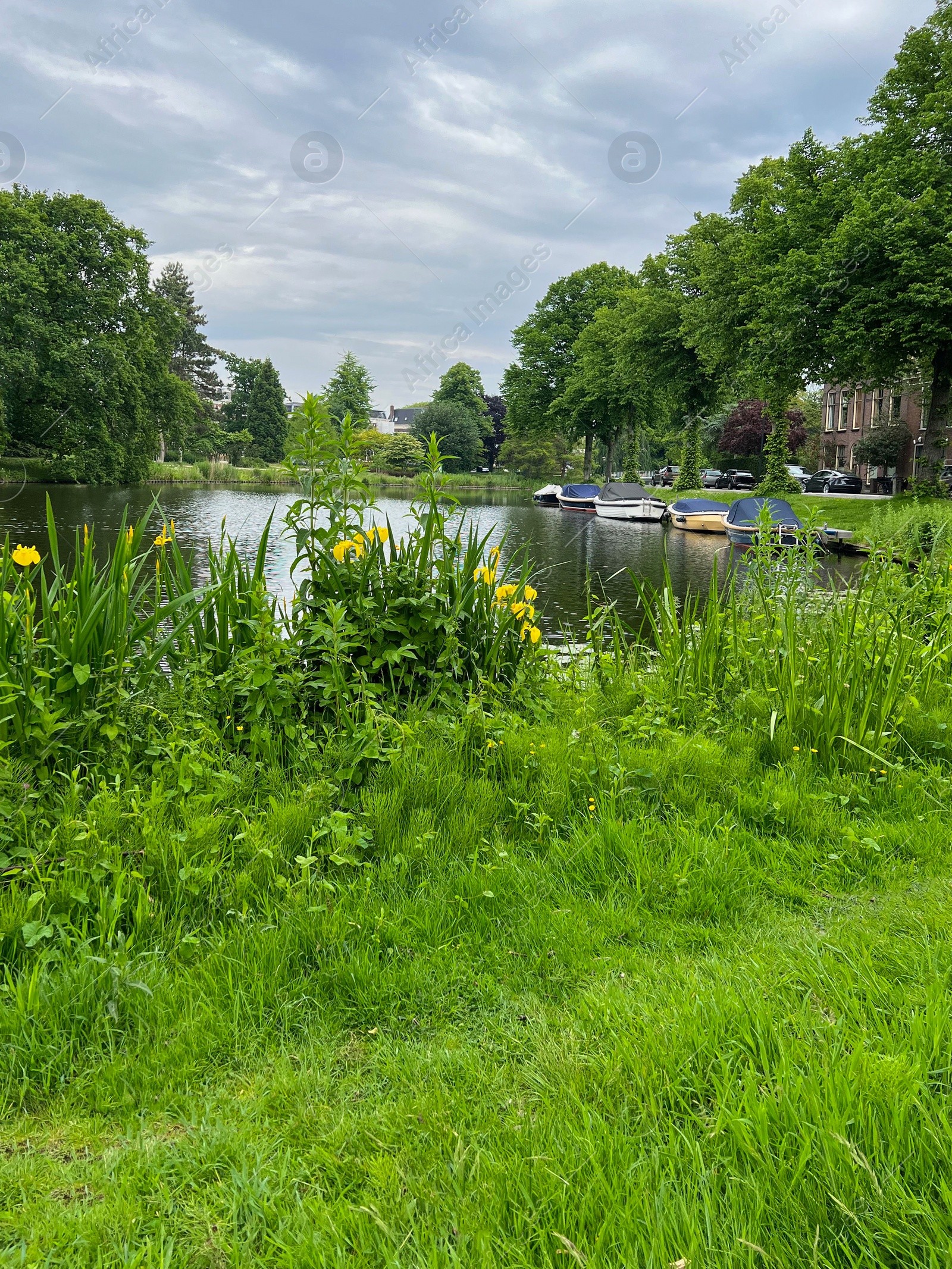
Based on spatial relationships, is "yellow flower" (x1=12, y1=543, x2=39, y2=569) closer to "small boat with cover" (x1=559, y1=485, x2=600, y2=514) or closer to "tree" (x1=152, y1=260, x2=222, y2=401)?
"small boat with cover" (x1=559, y1=485, x2=600, y2=514)

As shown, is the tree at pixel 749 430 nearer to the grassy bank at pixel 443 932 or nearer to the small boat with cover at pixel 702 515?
the small boat with cover at pixel 702 515

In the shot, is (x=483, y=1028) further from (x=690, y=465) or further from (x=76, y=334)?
(x=690, y=465)

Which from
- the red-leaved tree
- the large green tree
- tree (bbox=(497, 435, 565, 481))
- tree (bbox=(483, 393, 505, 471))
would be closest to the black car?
the red-leaved tree

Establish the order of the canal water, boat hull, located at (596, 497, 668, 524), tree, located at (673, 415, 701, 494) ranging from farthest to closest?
1. tree, located at (673, 415, 701, 494)
2. boat hull, located at (596, 497, 668, 524)
3. the canal water

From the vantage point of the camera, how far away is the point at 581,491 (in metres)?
46.2

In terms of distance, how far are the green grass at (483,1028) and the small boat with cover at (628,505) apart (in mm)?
34241

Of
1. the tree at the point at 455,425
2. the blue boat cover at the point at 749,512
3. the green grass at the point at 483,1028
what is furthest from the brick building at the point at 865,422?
the green grass at the point at 483,1028

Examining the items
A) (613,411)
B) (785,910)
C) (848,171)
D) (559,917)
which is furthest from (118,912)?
(613,411)

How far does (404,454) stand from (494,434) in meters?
81.4

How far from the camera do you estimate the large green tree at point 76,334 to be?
34.4 meters

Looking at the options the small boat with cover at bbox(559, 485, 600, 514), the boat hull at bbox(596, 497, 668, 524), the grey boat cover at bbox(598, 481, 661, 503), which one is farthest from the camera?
the small boat with cover at bbox(559, 485, 600, 514)

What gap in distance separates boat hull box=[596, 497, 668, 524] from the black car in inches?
426

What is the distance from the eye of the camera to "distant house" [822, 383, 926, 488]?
4219cm

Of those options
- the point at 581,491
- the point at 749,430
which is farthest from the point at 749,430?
the point at 581,491
